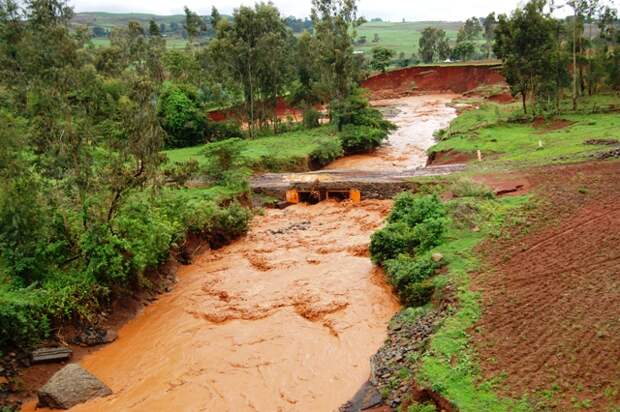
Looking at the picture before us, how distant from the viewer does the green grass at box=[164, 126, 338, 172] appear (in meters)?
30.2

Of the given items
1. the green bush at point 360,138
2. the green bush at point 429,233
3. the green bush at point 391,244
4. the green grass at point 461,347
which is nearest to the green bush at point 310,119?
the green bush at point 360,138

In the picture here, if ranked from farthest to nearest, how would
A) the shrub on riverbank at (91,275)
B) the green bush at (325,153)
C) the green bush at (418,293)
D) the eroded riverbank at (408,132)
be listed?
the eroded riverbank at (408,132), the green bush at (325,153), the green bush at (418,293), the shrub on riverbank at (91,275)

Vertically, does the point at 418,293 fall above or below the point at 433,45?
below

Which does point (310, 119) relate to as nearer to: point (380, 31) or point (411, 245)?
point (411, 245)

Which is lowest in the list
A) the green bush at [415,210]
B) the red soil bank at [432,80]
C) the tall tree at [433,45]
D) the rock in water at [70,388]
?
the rock in water at [70,388]

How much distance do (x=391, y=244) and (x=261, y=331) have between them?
5004 millimetres

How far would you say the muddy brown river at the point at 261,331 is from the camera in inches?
462

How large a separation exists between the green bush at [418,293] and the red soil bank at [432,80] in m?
49.4

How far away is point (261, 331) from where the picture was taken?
14.2 meters

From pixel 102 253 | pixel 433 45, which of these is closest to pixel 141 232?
pixel 102 253

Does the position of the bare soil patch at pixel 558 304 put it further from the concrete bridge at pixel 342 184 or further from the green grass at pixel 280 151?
the green grass at pixel 280 151

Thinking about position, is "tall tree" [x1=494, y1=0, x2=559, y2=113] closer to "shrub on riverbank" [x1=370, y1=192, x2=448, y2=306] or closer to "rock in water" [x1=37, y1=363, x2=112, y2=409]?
Answer: "shrub on riverbank" [x1=370, y1=192, x2=448, y2=306]

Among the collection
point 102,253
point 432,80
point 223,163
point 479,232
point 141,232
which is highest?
point 432,80

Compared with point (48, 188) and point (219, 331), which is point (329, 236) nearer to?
point (219, 331)
